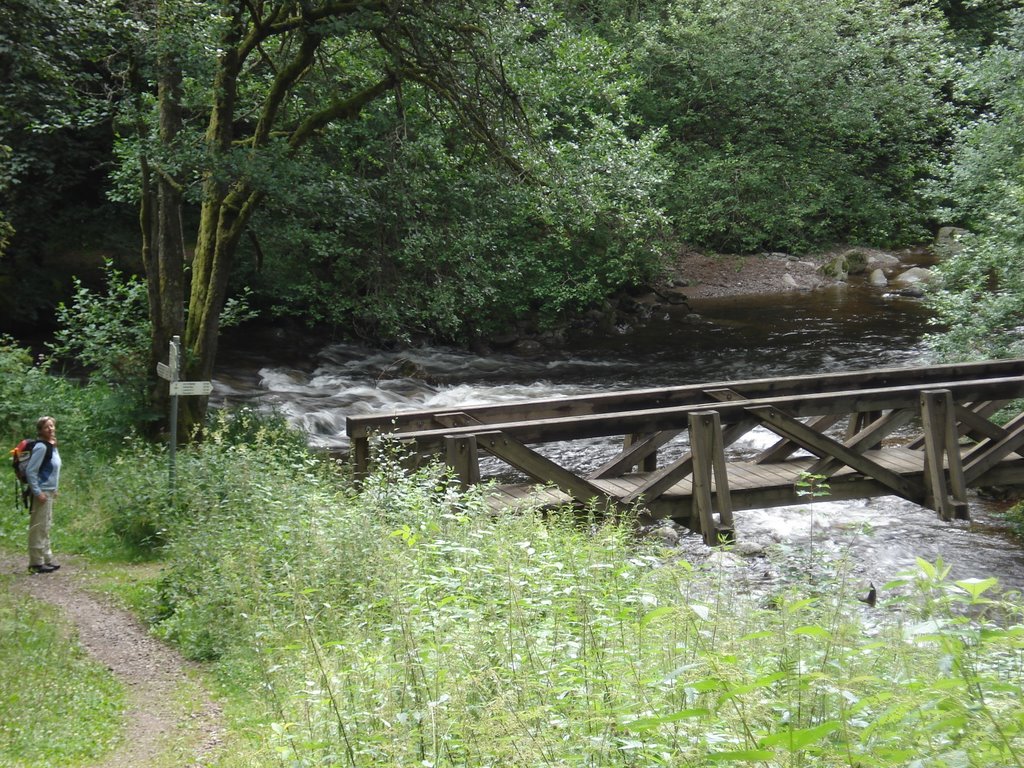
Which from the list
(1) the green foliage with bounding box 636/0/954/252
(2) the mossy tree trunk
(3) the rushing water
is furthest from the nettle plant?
(1) the green foliage with bounding box 636/0/954/252

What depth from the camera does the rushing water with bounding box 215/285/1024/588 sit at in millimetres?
12781

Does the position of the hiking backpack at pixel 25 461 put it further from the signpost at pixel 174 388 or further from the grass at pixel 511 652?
the grass at pixel 511 652

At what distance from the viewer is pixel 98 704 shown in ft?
22.6

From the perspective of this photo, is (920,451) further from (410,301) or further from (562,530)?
(410,301)

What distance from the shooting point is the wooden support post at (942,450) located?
9.88 metres

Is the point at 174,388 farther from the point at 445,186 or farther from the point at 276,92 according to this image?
the point at 445,186

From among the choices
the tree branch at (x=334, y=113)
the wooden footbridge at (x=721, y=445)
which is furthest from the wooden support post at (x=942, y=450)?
the tree branch at (x=334, y=113)

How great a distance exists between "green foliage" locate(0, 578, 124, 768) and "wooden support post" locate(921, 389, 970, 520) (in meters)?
7.98

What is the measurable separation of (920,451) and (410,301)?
328 inches

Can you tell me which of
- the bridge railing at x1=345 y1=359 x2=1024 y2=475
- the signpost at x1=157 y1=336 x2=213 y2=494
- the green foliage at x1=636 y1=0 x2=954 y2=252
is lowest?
the bridge railing at x1=345 y1=359 x2=1024 y2=475

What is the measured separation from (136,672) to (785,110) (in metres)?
33.1

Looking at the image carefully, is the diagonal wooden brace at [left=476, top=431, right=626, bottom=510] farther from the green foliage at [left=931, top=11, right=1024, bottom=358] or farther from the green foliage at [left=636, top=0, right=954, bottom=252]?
the green foliage at [left=636, top=0, right=954, bottom=252]

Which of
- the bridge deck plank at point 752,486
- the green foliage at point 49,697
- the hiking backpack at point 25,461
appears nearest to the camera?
the green foliage at point 49,697

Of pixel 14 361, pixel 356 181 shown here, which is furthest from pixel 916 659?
pixel 14 361
